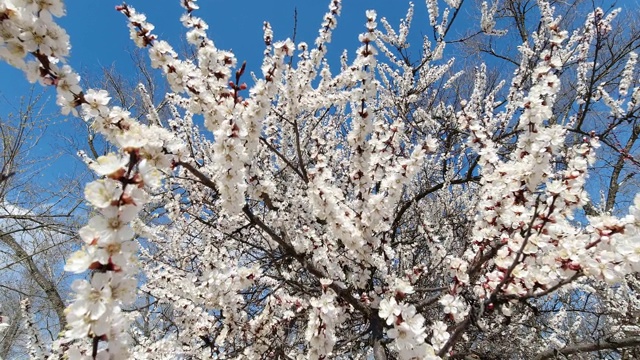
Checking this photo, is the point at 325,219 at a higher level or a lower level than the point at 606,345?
higher

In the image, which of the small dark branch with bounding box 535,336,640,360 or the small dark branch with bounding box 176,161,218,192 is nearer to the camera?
the small dark branch with bounding box 176,161,218,192

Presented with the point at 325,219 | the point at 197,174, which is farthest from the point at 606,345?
the point at 197,174

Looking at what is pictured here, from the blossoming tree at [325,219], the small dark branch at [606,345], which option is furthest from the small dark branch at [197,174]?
the small dark branch at [606,345]

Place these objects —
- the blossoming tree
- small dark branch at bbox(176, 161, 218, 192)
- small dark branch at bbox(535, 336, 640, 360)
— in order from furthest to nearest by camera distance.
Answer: small dark branch at bbox(535, 336, 640, 360)
small dark branch at bbox(176, 161, 218, 192)
the blossoming tree

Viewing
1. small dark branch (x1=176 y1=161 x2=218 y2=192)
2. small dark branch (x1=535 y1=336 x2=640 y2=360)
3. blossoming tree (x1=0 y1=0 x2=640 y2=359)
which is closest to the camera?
blossoming tree (x1=0 y1=0 x2=640 y2=359)

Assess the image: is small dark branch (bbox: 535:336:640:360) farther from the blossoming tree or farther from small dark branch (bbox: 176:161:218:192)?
small dark branch (bbox: 176:161:218:192)

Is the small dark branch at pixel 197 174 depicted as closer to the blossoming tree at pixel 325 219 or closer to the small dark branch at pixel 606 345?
the blossoming tree at pixel 325 219

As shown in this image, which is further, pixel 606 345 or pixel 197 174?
pixel 606 345

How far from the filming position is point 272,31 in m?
4.52

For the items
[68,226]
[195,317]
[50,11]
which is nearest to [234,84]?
[50,11]

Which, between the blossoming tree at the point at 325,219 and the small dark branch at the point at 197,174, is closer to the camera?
the blossoming tree at the point at 325,219

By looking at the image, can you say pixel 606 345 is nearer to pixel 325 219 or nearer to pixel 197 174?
pixel 325 219

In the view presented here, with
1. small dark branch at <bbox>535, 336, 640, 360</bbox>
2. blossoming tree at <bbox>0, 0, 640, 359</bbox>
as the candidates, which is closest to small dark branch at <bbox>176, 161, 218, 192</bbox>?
blossoming tree at <bbox>0, 0, 640, 359</bbox>

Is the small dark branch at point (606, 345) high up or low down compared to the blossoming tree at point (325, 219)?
down
